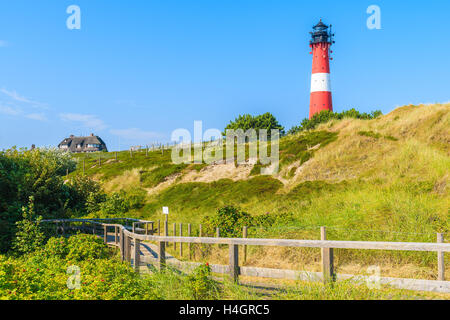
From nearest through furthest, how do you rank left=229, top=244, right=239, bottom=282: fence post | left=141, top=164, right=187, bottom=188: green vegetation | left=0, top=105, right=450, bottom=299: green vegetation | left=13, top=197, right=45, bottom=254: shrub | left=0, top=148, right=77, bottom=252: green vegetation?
1. left=229, top=244, right=239, bottom=282: fence post
2. left=0, top=105, right=450, bottom=299: green vegetation
3. left=13, top=197, right=45, bottom=254: shrub
4. left=0, top=148, right=77, bottom=252: green vegetation
5. left=141, top=164, right=187, bottom=188: green vegetation

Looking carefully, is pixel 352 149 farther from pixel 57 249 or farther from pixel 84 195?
pixel 84 195

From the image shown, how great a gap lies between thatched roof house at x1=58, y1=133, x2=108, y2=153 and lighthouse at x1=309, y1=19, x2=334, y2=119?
9143 cm

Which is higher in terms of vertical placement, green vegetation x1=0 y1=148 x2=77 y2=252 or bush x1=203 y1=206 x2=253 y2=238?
green vegetation x1=0 y1=148 x2=77 y2=252

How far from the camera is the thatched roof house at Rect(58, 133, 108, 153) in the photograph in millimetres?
134375

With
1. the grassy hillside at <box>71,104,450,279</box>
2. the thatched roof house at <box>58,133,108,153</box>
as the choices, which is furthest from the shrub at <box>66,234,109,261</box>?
the thatched roof house at <box>58,133,108,153</box>

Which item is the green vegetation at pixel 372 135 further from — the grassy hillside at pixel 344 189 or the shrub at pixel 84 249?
the shrub at pixel 84 249

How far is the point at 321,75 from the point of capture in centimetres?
5850

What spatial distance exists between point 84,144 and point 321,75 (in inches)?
3867

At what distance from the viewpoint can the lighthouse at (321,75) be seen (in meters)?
58.5

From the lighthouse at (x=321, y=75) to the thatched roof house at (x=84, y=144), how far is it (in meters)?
91.4

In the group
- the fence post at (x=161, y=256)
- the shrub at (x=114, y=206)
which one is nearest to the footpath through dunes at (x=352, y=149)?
the shrub at (x=114, y=206)

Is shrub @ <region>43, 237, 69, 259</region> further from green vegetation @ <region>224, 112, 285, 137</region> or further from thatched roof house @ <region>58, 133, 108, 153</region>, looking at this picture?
thatched roof house @ <region>58, 133, 108, 153</region>

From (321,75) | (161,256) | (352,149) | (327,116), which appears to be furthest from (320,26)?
(161,256)
